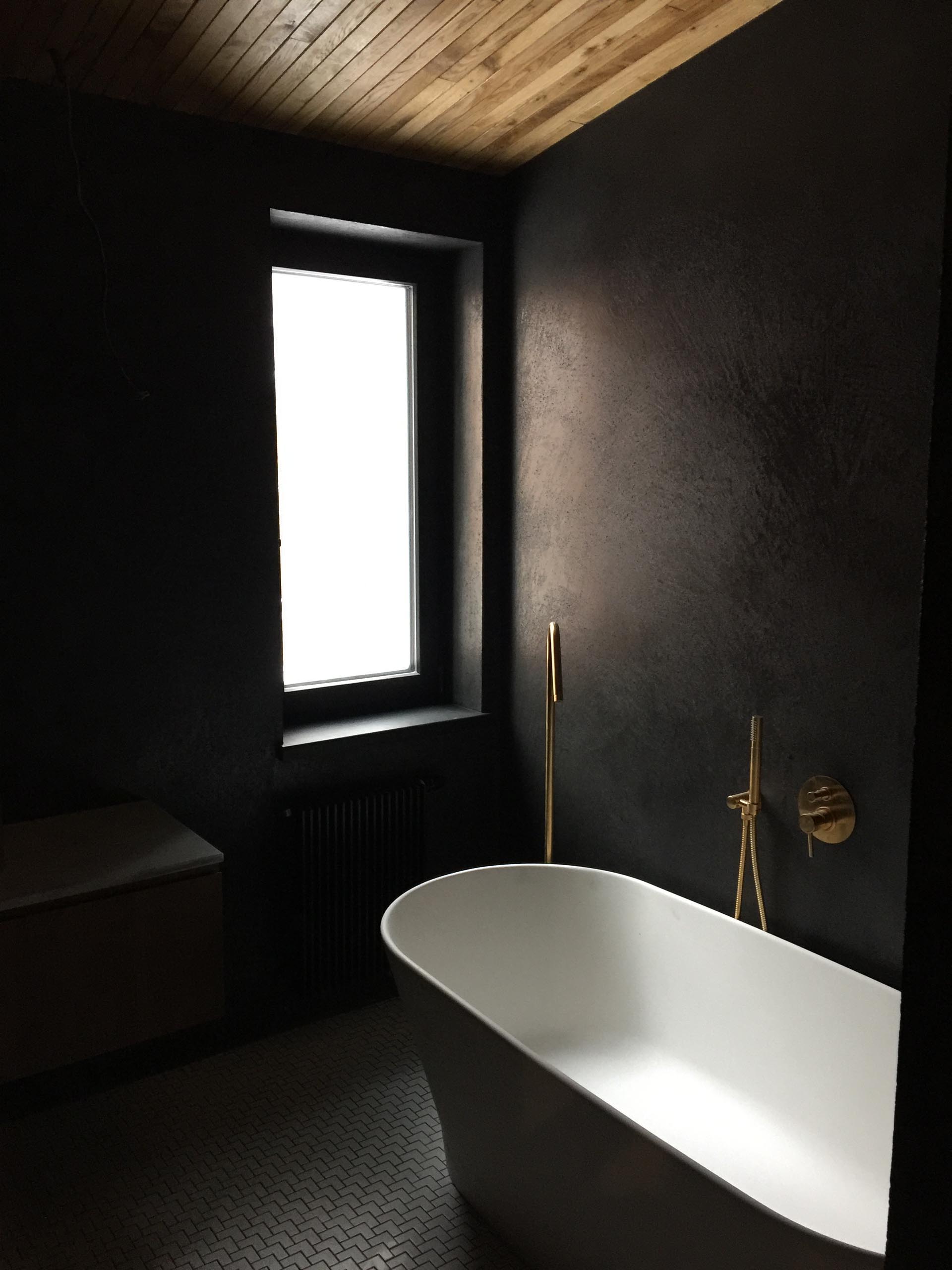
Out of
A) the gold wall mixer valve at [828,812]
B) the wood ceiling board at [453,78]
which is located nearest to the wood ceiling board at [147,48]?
the wood ceiling board at [453,78]

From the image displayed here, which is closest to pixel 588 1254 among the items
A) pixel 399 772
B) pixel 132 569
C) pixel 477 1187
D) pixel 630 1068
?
pixel 477 1187

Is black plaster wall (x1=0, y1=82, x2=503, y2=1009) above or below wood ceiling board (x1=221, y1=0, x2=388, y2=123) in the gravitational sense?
below

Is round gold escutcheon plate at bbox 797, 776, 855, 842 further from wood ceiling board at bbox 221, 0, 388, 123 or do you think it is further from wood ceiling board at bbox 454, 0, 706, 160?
wood ceiling board at bbox 221, 0, 388, 123

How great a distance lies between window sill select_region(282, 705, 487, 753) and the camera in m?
3.12

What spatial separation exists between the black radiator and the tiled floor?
262 mm

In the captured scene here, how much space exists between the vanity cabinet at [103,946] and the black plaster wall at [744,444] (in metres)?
1.27

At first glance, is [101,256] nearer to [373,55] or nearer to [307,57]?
[307,57]

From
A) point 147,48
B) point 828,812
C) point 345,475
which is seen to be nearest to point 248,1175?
point 828,812

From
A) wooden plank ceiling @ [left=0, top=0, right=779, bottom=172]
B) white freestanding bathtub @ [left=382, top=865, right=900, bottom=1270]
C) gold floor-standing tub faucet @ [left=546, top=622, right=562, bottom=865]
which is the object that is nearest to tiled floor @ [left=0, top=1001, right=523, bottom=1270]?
→ white freestanding bathtub @ [left=382, top=865, right=900, bottom=1270]

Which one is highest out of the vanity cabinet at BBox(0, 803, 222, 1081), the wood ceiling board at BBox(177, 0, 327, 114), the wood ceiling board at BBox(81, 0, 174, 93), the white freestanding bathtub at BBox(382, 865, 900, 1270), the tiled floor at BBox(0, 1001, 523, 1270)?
the wood ceiling board at BBox(177, 0, 327, 114)

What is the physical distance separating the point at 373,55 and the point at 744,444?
1287mm

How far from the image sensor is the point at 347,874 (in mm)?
3121

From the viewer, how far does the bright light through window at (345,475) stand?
→ 3.18 m

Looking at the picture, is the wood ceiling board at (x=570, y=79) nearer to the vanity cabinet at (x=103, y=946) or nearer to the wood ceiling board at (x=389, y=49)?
the wood ceiling board at (x=389, y=49)
